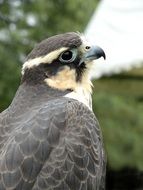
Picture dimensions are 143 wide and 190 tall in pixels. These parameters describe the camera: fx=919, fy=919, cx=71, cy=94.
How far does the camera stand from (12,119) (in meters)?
5.43

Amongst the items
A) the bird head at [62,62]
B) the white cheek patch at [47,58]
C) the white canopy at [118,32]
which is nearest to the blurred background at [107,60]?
the white canopy at [118,32]

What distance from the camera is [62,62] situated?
5.75 metres

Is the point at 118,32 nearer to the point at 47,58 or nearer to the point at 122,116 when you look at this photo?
the point at 122,116

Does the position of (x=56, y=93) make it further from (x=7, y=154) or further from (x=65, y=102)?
(x=7, y=154)

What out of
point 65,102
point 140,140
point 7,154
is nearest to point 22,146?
point 7,154

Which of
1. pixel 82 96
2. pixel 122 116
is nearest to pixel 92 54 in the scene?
pixel 82 96

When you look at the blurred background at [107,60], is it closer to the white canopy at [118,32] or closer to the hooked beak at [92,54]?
the white canopy at [118,32]

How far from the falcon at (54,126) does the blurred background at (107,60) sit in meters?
5.48

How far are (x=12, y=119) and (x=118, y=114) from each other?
21.4ft

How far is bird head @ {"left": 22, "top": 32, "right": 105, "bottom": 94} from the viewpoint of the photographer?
18.6 feet

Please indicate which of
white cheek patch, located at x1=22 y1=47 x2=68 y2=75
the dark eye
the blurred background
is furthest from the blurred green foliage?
white cheek patch, located at x1=22 y1=47 x2=68 y2=75

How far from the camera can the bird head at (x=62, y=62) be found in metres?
5.66

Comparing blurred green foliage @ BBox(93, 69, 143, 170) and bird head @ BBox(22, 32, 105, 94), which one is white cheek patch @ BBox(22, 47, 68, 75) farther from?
blurred green foliage @ BBox(93, 69, 143, 170)

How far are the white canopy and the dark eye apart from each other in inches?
206
